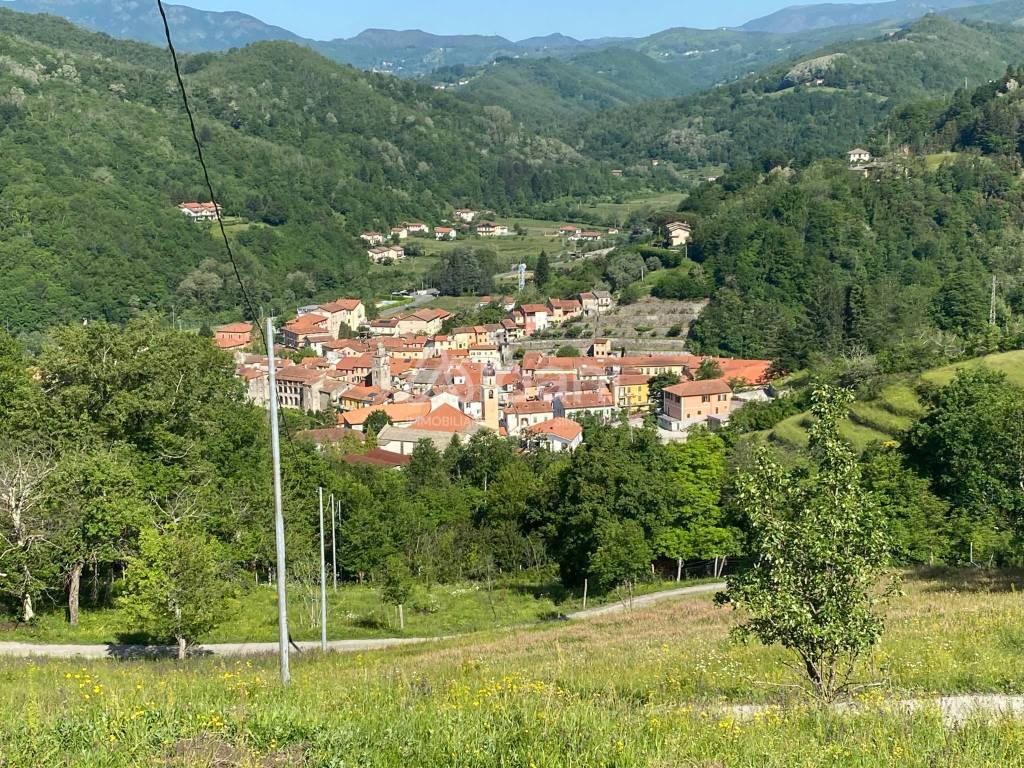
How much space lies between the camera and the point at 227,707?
18.4 ft

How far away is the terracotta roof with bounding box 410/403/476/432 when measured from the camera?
45.4 meters

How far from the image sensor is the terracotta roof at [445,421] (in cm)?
4538

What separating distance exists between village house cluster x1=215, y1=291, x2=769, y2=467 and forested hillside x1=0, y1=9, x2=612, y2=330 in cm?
1900

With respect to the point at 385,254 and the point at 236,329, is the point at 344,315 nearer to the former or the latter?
the point at 236,329

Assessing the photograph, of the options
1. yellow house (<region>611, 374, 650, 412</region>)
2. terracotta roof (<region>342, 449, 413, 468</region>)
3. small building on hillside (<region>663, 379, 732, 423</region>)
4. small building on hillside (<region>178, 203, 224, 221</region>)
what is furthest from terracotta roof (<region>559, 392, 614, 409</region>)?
small building on hillside (<region>178, 203, 224, 221</region>)

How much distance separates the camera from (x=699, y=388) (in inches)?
2009

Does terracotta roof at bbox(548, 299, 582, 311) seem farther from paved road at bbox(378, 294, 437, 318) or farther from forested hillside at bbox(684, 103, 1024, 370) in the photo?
paved road at bbox(378, 294, 437, 318)

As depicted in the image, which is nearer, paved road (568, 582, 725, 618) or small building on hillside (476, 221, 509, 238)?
paved road (568, 582, 725, 618)

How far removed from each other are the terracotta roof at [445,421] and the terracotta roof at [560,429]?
3.32 m

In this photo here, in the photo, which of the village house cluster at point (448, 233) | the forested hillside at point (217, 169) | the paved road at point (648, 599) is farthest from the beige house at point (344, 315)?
the paved road at point (648, 599)

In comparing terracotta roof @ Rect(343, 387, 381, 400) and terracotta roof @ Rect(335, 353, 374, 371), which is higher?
terracotta roof @ Rect(335, 353, 374, 371)

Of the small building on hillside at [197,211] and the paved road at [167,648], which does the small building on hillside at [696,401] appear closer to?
the paved road at [167,648]

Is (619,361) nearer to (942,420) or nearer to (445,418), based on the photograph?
(445,418)

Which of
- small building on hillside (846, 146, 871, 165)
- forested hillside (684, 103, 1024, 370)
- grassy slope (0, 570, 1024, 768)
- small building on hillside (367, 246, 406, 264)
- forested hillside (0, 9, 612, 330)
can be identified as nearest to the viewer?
grassy slope (0, 570, 1024, 768)
